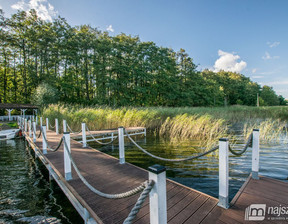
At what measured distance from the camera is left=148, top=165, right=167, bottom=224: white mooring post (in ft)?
4.13

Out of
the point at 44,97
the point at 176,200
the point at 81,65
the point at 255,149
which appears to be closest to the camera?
the point at 176,200

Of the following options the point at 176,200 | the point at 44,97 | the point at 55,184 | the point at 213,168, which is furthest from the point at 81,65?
the point at 176,200

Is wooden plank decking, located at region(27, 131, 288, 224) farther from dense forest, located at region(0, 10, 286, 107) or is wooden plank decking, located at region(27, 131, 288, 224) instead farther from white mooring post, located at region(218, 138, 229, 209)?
dense forest, located at region(0, 10, 286, 107)

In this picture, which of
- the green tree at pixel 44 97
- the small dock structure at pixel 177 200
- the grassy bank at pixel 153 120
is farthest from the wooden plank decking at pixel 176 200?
the green tree at pixel 44 97

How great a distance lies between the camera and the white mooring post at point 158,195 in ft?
4.13

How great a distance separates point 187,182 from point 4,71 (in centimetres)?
3613

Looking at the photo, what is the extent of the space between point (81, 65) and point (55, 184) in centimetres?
2736

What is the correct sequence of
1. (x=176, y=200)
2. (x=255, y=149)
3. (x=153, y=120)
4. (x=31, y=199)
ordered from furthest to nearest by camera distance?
(x=153, y=120)
(x=31, y=199)
(x=255, y=149)
(x=176, y=200)

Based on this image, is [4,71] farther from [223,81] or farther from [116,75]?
[223,81]

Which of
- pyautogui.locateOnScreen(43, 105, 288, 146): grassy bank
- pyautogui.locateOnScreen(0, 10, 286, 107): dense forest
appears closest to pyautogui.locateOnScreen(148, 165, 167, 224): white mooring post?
pyautogui.locateOnScreen(43, 105, 288, 146): grassy bank

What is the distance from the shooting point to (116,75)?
2945 centimetres

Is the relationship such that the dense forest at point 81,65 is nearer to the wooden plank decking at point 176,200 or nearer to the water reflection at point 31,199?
the water reflection at point 31,199

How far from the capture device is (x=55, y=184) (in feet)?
15.9

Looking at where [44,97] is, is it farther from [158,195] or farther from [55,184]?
[158,195]
